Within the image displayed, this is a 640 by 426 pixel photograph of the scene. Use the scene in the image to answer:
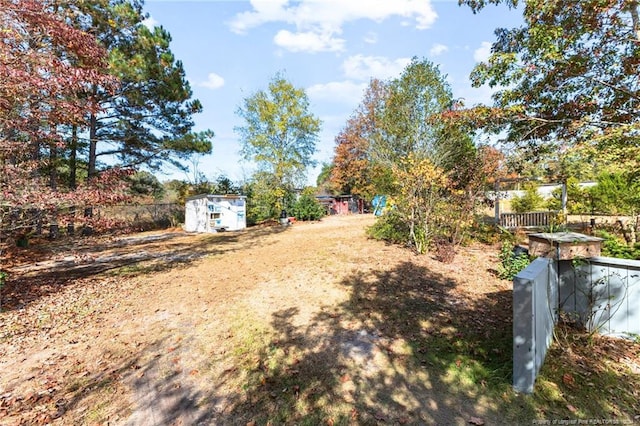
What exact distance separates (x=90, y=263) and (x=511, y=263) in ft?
33.3

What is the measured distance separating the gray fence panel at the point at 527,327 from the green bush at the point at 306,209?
17986 millimetres

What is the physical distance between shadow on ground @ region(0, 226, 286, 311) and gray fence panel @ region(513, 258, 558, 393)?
6720 millimetres

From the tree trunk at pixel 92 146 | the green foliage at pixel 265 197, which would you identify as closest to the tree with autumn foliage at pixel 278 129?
the green foliage at pixel 265 197

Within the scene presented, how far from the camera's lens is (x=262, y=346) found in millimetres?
3293

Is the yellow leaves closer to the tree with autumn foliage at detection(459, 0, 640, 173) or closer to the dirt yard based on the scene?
the tree with autumn foliage at detection(459, 0, 640, 173)

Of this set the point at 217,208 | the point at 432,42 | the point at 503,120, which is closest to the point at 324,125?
the point at 217,208

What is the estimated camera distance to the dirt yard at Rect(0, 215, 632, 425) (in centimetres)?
233

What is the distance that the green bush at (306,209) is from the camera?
2022 centimetres

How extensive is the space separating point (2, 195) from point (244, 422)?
4869 mm

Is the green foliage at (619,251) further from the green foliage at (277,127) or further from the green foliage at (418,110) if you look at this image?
the green foliage at (277,127)

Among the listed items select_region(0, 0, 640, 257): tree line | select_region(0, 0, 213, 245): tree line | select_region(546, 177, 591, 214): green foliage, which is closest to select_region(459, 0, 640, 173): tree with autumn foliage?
select_region(0, 0, 640, 257): tree line

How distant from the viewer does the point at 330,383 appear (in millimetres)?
2598

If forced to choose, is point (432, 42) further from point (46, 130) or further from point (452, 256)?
point (46, 130)

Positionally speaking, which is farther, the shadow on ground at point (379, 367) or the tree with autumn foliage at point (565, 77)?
the tree with autumn foliage at point (565, 77)
